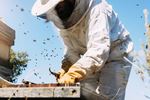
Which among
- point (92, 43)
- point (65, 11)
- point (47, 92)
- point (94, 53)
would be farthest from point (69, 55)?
point (47, 92)

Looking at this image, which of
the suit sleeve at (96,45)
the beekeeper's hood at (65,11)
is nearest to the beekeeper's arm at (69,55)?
the beekeeper's hood at (65,11)

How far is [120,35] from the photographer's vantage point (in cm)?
484

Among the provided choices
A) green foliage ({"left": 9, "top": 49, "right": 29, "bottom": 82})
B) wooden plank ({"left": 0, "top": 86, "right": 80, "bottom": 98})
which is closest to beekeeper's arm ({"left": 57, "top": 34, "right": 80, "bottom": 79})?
wooden plank ({"left": 0, "top": 86, "right": 80, "bottom": 98})

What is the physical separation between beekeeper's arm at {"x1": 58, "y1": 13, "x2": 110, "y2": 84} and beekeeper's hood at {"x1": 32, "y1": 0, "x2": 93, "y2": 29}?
0.62 feet

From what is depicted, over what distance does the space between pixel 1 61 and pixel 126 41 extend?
274cm

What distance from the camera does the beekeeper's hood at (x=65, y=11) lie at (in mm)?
4320

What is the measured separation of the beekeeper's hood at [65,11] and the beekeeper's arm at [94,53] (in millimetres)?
188

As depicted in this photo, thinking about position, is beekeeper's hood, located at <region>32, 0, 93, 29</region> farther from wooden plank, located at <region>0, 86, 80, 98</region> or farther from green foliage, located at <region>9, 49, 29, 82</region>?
green foliage, located at <region>9, 49, 29, 82</region>

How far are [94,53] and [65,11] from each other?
69 cm

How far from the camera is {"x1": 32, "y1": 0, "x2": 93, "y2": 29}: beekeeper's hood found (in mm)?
4320

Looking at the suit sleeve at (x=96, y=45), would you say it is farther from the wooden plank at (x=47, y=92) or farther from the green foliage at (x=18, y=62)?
the green foliage at (x=18, y=62)

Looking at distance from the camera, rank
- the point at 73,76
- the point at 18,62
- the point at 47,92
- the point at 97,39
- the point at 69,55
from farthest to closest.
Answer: the point at 18,62
the point at 69,55
the point at 97,39
the point at 73,76
the point at 47,92

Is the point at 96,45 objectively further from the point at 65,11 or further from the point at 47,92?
the point at 47,92

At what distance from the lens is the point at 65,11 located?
440 centimetres
